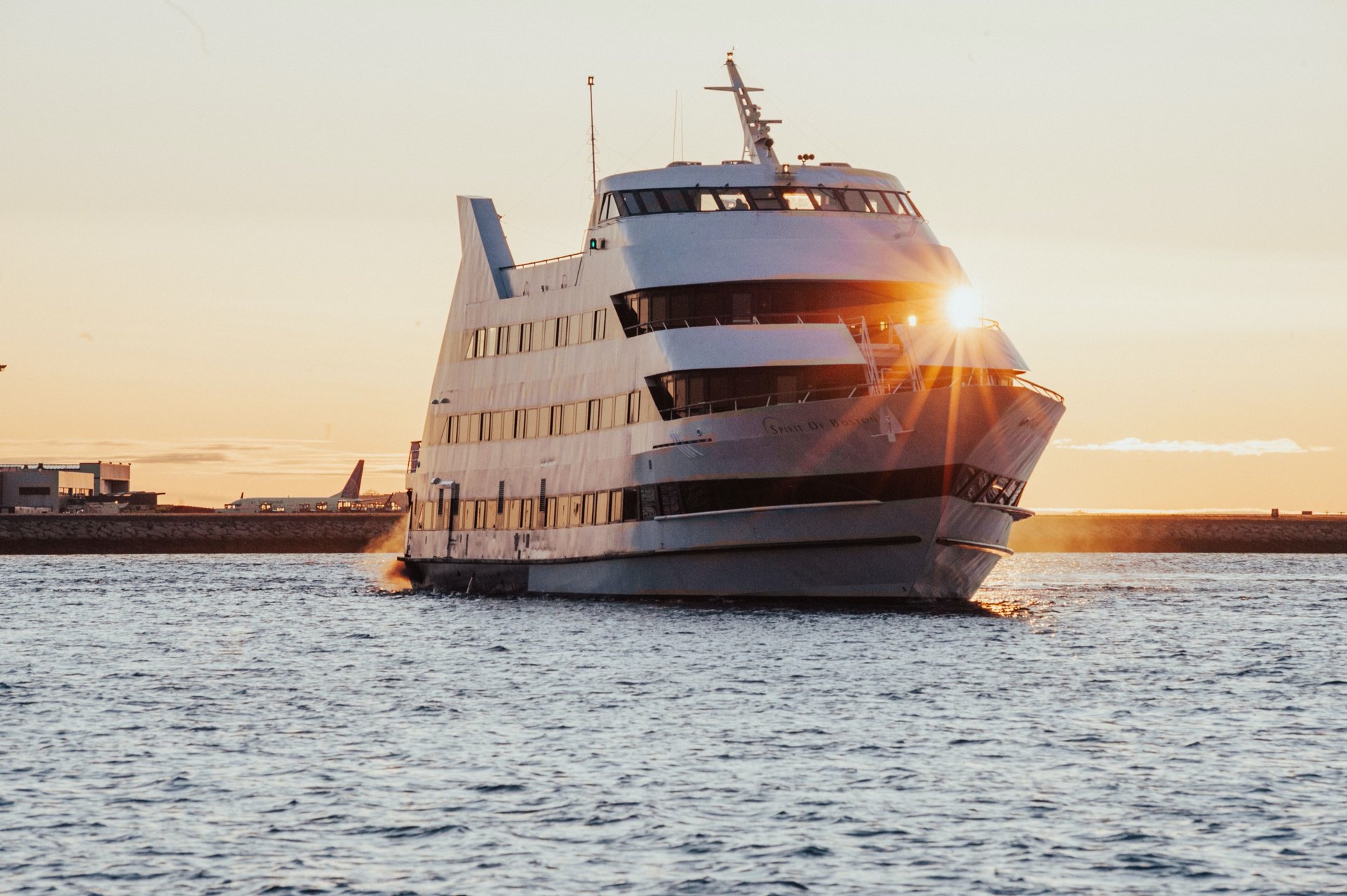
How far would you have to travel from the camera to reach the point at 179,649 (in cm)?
3803

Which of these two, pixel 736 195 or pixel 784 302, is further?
pixel 736 195

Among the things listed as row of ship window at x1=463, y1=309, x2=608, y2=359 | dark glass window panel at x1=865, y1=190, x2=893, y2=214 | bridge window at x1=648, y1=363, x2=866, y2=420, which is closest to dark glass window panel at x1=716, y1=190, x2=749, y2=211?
dark glass window panel at x1=865, y1=190, x2=893, y2=214

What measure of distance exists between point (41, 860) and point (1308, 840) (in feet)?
39.5

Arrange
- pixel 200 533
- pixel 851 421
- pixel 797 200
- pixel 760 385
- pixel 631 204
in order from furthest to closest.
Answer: pixel 200 533, pixel 631 204, pixel 797 200, pixel 760 385, pixel 851 421

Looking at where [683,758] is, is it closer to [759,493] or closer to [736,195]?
[759,493]

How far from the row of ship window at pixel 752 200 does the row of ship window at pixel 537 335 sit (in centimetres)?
311

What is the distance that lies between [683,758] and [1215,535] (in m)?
131

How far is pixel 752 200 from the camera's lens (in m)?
46.0

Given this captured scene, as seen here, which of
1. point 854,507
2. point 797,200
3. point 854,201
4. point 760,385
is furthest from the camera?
point 854,201

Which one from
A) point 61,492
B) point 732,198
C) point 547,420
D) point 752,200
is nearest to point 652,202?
point 732,198

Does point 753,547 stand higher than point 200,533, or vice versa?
point 753,547

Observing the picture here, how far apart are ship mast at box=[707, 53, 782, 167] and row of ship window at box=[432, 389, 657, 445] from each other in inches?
373

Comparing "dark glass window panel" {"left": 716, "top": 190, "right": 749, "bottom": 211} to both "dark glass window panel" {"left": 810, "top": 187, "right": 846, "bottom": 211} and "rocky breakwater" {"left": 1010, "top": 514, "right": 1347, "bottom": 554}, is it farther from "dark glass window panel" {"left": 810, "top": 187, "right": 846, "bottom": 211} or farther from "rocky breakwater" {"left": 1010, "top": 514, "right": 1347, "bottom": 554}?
"rocky breakwater" {"left": 1010, "top": 514, "right": 1347, "bottom": 554}

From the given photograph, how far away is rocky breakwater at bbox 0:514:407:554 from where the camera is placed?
128 metres
